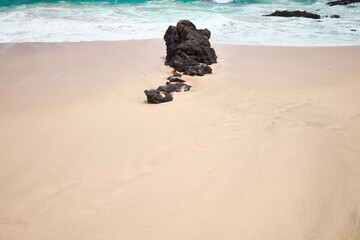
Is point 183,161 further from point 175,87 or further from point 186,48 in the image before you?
point 186,48

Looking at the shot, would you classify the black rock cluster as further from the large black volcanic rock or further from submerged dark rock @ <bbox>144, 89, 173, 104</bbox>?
submerged dark rock @ <bbox>144, 89, 173, 104</bbox>

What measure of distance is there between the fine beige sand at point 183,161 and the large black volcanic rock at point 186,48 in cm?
138

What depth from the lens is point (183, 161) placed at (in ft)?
6.66

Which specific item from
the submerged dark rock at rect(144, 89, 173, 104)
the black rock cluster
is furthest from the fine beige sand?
the black rock cluster

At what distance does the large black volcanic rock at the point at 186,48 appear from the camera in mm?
5117

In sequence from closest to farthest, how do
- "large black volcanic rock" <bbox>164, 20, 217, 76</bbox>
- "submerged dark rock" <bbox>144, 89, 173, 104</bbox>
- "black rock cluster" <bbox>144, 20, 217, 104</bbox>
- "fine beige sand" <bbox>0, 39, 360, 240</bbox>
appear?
"fine beige sand" <bbox>0, 39, 360, 240</bbox> → "submerged dark rock" <bbox>144, 89, 173, 104</bbox> → "black rock cluster" <bbox>144, 20, 217, 104</bbox> → "large black volcanic rock" <bbox>164, 20, 217, 76</bbox>

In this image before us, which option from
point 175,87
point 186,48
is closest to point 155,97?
point 175,87

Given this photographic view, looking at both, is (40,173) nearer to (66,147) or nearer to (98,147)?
(66,147)

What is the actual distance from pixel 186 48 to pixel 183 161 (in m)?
3.97

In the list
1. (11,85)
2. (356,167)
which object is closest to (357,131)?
(356,167)

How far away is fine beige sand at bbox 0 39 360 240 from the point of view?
1477mm

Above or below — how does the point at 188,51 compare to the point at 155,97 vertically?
above

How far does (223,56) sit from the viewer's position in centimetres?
628

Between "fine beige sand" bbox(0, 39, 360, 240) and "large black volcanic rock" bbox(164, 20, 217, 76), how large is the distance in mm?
1384
